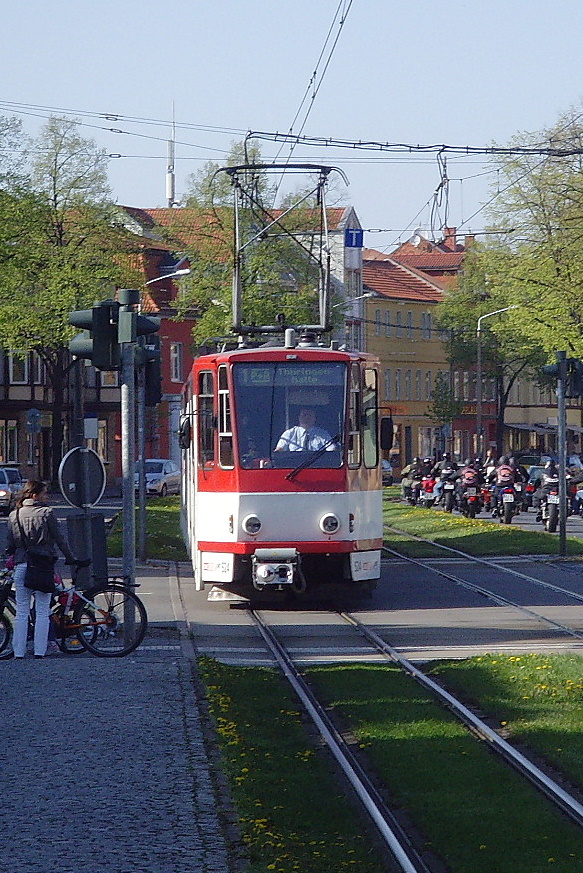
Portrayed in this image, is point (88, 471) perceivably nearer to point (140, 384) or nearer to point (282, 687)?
point (282, 687)

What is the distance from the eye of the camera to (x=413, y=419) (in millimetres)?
117000

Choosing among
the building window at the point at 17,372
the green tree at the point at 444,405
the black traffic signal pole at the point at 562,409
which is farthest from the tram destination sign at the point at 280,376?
the green tree at the point at 444,405

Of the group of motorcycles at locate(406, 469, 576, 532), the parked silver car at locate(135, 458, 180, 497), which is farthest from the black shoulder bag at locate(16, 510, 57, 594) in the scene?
the parked silver car at locate(135, 458, 180, 497)

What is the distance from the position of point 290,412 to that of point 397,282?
99.5 m

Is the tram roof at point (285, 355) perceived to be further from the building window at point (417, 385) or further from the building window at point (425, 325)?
the building window at point (425, 325)

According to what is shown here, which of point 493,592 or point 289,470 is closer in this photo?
point 289,470

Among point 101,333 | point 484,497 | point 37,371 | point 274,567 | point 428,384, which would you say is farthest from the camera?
point 428,384

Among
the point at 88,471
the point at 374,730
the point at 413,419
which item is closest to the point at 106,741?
the point at 374,730

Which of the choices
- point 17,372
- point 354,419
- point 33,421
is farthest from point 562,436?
point 17,372

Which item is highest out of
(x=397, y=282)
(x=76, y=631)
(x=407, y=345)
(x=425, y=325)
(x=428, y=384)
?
(x=397, y=282)

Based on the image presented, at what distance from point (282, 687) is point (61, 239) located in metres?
59.0

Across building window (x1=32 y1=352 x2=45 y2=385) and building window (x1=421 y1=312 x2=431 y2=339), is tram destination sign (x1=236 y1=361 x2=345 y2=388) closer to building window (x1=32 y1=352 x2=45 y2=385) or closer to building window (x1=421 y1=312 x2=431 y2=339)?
building window (x1=32 y1=352 x2=45 y2=385)

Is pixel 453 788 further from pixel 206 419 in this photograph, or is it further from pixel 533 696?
pixel 206 419

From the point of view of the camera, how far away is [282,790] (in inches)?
360
